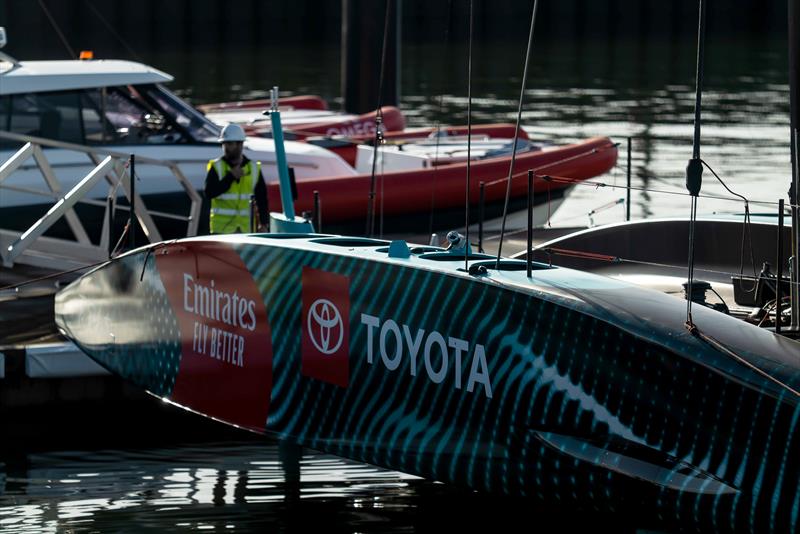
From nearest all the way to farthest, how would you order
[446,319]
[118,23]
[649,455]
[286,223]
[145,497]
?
[649,455]
[446,319]
[145,497]
[286,223]
[118,23]

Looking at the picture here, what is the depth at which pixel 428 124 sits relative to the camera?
80.6 feet

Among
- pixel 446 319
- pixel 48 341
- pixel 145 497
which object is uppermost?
pixel 446 319

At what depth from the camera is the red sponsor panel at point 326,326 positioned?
6664 millimetres

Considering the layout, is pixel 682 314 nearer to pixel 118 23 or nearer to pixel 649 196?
pixel 649 196

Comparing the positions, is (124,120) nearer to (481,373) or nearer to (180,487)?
(180,487)

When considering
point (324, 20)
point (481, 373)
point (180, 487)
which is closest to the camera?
point (481, 373)

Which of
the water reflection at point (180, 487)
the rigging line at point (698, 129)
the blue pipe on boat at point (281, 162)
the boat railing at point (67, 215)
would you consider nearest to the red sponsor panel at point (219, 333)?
the water reflection at point (180, 487)

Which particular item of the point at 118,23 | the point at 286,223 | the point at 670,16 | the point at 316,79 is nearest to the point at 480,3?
the point at 670,16

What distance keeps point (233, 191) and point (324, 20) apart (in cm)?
4052

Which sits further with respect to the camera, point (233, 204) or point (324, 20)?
point (324, 20)

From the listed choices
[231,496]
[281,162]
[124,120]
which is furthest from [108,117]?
[231,496]

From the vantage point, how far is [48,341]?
339 inches

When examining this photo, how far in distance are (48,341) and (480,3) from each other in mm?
40813

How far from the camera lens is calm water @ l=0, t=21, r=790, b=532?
7184 mm
